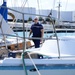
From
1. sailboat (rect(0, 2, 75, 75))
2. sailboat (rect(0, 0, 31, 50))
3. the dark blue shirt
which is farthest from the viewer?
the dark blue shirt

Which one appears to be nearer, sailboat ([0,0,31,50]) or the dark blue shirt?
sailboat ([0,0,31,50])

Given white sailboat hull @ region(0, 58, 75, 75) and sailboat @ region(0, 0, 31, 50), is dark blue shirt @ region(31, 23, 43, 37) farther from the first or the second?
white sailboat hull @ region(0, 58, 75, 75)

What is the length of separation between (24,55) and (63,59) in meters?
0.77

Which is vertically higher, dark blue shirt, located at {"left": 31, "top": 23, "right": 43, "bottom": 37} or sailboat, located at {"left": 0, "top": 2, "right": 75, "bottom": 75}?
dark blue shirt, located at {"left": 31, "top": 23, "right": 43, "bottom": 37}

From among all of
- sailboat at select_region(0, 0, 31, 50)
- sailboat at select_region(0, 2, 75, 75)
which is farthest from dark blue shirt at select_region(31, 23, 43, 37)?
sailboat at select_region(0, 2, 75, 75)

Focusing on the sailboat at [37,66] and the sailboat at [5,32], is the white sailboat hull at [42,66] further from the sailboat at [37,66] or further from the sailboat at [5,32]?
the sailboat at [5,32]

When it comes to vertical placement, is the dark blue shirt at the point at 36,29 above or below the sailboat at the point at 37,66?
above

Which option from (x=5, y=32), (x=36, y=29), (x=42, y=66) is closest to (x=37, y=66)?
(x=42, y=66)

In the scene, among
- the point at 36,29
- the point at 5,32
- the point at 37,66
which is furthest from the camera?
the point at 36,29

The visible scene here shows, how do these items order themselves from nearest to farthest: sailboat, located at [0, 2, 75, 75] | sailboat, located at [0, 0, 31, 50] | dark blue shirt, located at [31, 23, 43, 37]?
sailboat, located at [0, 2, 75, 75]
sailboat, located at [0, 0, 31, 50]
dark blue shirt, located at [31, 23, 43, 37]

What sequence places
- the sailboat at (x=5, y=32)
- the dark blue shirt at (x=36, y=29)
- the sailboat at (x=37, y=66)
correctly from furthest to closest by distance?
the dark blue shirt at (x=36, y=29) → the sailboat at (x=5, y=32) → the sailboat at (x=37, y=66)

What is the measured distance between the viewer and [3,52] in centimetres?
597

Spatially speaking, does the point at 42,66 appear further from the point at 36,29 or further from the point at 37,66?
the point at 36,29

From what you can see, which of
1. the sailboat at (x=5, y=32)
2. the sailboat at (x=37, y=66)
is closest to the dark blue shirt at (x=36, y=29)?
the sailboat at (x=5, y=32)
